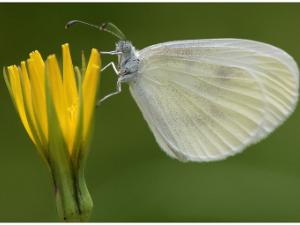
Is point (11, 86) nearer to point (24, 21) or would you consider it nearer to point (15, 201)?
point (15, 201)

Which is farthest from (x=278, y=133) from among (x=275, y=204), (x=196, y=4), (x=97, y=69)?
(x=97, y=69)

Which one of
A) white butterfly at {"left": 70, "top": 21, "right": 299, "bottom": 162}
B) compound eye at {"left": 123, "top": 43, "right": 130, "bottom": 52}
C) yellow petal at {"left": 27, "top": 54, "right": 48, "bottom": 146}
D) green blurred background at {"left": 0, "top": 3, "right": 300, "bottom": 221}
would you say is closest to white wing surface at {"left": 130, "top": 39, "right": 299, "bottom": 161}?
white butterfly at {"left": 70, "top": 21, "right": 299, "bottom": 162}

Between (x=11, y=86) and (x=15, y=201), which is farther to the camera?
(x=15, y=201)

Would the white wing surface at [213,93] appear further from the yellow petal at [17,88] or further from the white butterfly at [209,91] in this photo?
the yellow petal at [17,88]

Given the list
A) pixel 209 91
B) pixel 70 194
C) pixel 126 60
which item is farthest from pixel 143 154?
pixel 70 194

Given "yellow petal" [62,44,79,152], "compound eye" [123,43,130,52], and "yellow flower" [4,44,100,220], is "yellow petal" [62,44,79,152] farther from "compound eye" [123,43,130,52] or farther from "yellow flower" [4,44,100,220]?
"compound eye" [123,43,130,52]
